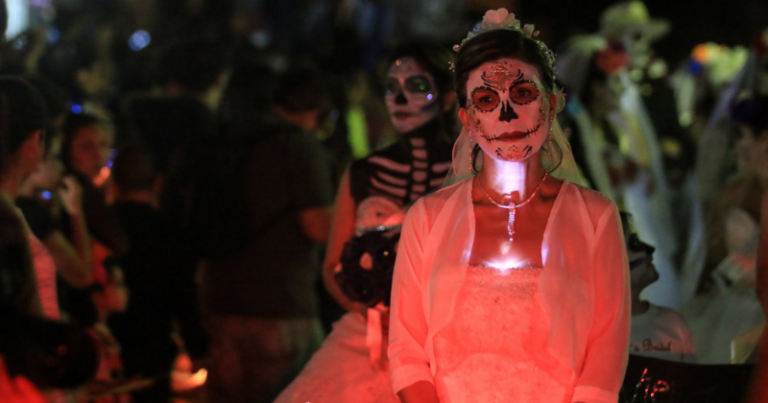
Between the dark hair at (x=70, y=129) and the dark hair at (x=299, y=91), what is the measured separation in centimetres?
112

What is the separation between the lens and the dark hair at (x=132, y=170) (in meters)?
5.41

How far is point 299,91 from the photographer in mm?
5270

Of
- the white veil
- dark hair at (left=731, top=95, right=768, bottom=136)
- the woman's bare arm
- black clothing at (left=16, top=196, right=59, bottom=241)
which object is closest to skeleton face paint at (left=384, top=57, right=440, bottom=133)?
the woman's bare arm

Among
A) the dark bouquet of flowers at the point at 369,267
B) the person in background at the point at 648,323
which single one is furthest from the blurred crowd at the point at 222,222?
the dark bouquet of flowers at the point at 369,267

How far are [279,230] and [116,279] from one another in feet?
3.35

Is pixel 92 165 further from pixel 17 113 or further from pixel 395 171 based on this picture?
pixel 395 171

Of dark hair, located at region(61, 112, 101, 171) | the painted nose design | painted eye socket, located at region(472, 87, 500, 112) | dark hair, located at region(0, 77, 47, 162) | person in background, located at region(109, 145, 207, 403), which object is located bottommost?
person in background, located at region(109, 145, 207, 403)

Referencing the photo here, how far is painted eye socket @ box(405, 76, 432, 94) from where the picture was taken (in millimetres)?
4164

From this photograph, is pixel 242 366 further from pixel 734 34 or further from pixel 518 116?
pixel 734 34

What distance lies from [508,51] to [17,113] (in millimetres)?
1943

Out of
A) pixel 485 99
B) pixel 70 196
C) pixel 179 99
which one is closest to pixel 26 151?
pixel 70 196

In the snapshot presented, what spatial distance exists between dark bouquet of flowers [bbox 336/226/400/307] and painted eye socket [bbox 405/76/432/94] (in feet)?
2.41

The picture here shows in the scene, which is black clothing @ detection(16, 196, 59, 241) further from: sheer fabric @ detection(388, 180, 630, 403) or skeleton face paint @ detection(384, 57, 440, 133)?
sheer fabric @ detection(388, 180, 630, 403)

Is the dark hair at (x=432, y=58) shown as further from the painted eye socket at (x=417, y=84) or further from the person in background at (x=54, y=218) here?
the person in background at (x=54, y=218)
